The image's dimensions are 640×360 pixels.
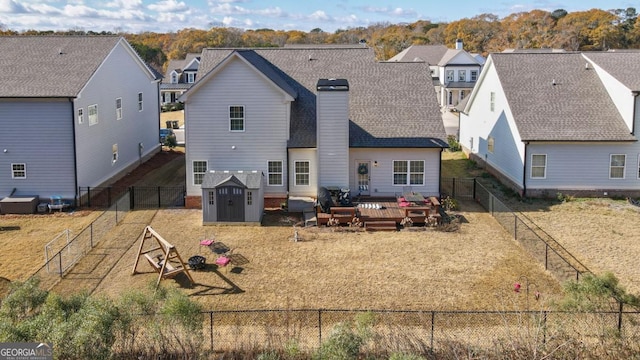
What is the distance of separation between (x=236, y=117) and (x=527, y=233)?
45.1 ft

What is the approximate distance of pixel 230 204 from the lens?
1005 inches

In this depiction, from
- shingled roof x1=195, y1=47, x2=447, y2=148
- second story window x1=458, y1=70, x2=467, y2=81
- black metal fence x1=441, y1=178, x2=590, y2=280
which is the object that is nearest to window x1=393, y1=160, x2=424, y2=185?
shingled roof x1=195, y1=47, x2=447, y2=148

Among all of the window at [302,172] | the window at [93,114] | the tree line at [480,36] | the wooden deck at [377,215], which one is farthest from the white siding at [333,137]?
the tree line at [480,36]

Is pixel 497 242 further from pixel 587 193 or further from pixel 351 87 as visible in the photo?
pixel 351 87

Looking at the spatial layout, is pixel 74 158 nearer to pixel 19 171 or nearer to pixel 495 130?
pixel 19 171

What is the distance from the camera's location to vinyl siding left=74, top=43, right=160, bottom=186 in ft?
97.3

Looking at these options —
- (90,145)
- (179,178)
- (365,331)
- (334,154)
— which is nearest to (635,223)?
(334,154)

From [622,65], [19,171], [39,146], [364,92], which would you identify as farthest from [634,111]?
[19,171]

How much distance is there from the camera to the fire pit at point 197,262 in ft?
65.6

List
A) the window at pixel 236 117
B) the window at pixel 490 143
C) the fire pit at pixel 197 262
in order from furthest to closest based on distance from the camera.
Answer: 1. the window at pixel 490 143
2. the window at pixel 236 117
3. the fire pit at pixel 197 262

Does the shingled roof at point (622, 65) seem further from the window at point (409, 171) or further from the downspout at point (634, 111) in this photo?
the window at point (409, 171)

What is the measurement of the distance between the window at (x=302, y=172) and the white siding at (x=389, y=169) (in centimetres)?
218

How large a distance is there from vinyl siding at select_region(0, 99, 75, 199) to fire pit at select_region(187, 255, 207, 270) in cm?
1113

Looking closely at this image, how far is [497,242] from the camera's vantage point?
22.9m
